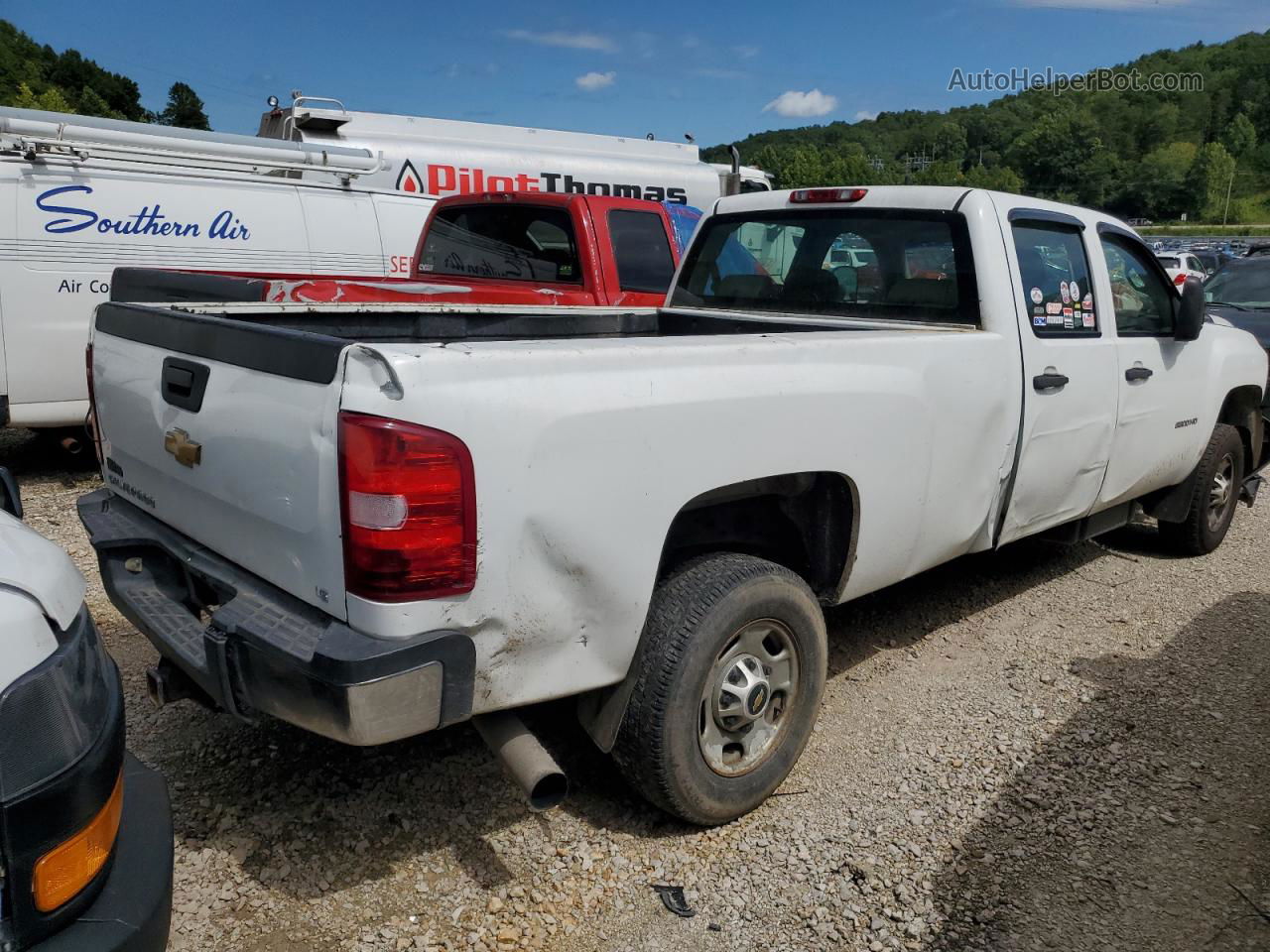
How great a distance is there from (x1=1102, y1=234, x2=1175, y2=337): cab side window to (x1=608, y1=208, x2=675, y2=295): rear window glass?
2895 millimetres

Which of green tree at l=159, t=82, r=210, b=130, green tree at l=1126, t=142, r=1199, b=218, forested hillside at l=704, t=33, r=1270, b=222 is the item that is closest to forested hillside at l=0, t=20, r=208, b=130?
green tree at l=159, t=82, r=210, b=130

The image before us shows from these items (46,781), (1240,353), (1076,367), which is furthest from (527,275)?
(46,781)

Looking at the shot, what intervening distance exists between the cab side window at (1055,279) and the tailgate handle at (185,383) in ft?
9.91

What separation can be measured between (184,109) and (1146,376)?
75.1 meters

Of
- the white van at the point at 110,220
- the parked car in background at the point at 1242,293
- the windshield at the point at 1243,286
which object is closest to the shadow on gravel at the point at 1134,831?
the parked car in background at the point at 1242,293

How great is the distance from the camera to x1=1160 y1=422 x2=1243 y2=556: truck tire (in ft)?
17.6

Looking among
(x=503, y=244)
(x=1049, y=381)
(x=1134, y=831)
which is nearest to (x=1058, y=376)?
(x=1049, y=381)

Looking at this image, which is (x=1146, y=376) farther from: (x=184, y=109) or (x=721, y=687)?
(x=184, y=109)

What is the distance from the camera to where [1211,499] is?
18.3ft

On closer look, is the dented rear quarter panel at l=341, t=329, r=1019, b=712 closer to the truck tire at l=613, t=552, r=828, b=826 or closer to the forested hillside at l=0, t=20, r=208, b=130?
the truck tire at l=613, t=552, r=828, b=826

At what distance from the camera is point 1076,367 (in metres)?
3.99

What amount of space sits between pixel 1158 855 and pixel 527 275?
5.26 m

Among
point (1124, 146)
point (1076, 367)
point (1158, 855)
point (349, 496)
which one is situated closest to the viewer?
point (349, 496)

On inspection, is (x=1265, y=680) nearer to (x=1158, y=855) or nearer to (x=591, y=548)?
(x=1158, y=855)
